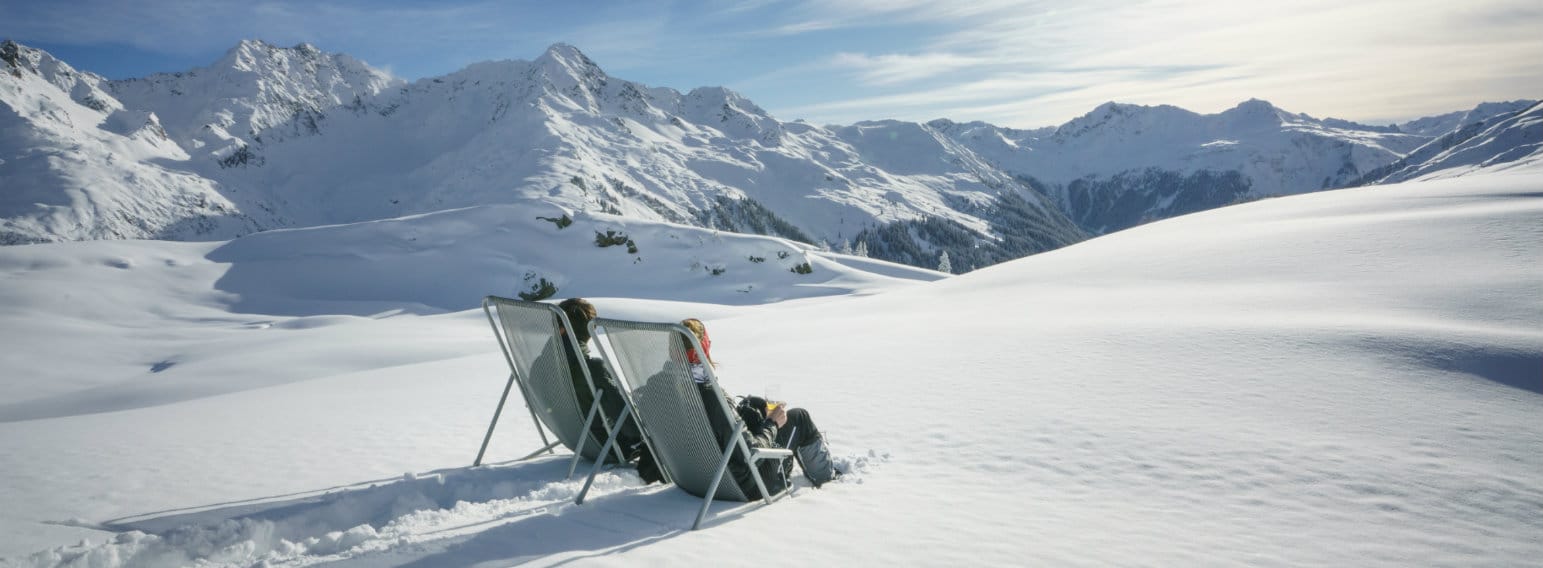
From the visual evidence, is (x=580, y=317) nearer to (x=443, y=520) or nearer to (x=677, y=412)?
(x=677, y=412)

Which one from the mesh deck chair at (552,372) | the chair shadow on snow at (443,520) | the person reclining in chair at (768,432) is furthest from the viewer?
the mesh deck chair at (552,372)

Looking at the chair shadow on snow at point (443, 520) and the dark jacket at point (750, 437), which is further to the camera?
the dark jacket at point (750, 437)

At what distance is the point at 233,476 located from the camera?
27.1ft

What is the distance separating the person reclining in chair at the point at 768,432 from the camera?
6043mm

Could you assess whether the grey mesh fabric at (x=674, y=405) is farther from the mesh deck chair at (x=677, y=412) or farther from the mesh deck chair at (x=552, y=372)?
the mesh deck chair at (x=552, y=372)

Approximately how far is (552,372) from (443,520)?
5.88ft

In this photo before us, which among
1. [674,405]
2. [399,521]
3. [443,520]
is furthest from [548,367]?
[674,405]

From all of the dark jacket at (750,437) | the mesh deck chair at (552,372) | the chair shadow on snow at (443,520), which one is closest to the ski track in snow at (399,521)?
the chair shadow on snow at (443,520)

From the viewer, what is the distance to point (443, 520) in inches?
243

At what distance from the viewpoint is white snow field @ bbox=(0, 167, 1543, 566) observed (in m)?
5.64

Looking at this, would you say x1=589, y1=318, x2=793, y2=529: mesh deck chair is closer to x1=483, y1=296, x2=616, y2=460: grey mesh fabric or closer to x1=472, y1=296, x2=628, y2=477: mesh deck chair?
x1=472, y1=296, x2=628, y2=477: mesh deck chair

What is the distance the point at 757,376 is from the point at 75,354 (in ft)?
86.7

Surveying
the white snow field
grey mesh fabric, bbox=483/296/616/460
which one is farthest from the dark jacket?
grey mesh fabric, bbox=483/296/616/460

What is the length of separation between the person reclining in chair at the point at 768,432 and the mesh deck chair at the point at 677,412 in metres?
0.08
